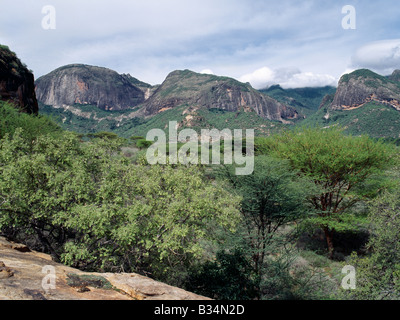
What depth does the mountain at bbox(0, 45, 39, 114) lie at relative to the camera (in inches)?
1385

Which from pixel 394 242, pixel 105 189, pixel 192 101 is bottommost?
pixel 394 242

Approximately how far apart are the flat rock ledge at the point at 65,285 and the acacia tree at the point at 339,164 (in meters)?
13.9

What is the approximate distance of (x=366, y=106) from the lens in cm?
14612

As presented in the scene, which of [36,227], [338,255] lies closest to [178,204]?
[36,227]

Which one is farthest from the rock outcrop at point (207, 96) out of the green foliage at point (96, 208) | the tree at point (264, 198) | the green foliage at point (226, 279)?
the green foliage at point (96, 208)

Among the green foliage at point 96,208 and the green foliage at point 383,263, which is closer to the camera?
the green foliage at point 96,208

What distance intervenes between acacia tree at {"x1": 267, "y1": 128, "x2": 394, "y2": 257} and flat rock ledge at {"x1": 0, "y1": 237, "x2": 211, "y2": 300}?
13.9 metres

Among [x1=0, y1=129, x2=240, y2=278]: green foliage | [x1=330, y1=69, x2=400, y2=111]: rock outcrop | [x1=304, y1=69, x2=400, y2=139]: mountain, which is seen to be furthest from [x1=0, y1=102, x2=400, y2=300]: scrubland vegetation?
[x1=330, y1=69, x2=400, y2=111]: rock outcrop

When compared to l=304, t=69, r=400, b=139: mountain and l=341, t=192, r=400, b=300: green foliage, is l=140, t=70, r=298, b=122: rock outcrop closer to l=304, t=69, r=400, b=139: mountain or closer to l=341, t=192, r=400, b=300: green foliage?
l=304, t=69, r=400, b=139: mountain

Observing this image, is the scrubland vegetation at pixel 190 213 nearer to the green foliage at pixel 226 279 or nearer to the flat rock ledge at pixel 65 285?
the green foliage at pixel 226 279

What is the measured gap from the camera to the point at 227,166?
1509 cm

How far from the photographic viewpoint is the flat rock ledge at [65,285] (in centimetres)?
492
